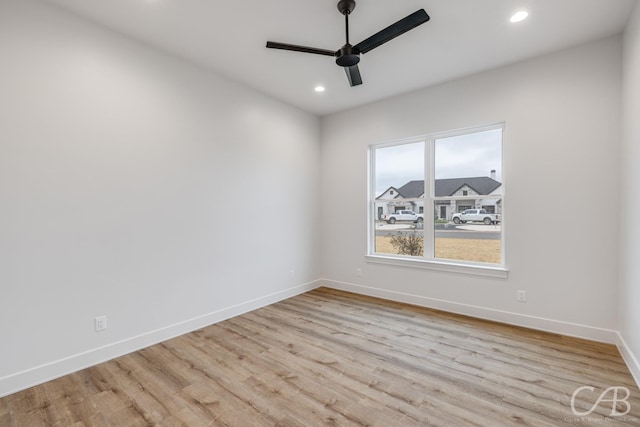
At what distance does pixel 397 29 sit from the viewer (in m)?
2.09

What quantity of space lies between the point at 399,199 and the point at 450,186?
72cm

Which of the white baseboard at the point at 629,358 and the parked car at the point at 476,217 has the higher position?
the parked car at the point at 476,217

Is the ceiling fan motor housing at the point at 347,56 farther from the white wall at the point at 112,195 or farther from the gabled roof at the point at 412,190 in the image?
the gabled roof at the point at 412,190

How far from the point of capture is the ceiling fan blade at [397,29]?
76.6 inches

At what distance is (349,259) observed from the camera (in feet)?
15.1

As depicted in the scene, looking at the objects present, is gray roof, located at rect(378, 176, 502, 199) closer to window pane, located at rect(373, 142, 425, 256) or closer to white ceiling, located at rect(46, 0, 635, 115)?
window pane, located at rect(373, 142, 425, 256)

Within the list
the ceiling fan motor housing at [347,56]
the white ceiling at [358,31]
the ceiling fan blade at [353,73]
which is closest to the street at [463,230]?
the white ceiling at [358,31]

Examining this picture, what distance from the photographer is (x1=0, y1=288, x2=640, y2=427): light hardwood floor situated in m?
1.84

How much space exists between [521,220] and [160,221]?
3.85 meters

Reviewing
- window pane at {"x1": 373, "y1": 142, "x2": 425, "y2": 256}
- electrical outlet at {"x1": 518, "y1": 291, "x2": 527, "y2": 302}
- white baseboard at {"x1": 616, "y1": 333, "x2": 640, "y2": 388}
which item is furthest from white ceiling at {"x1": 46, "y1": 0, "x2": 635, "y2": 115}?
white baseboard at {"x1": 616, "y1": 333, "x2": 640, "y2": 388}

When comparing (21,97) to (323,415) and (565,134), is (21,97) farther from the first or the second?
(565,134)

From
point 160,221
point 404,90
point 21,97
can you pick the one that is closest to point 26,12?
point 21,97

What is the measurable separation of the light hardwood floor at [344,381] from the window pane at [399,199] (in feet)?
4.38

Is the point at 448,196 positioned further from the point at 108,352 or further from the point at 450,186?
the point at 108,352
